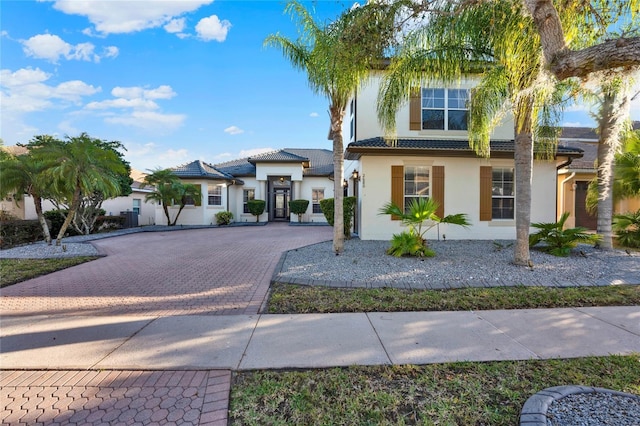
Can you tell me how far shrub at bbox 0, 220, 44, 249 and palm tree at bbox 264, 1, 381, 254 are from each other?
42.4ft

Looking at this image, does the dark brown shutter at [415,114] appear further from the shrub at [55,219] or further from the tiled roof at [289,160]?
the shrub at [55,219]

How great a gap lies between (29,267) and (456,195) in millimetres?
13482

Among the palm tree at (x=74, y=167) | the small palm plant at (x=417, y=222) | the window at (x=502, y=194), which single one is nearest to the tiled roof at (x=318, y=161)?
the window at (x=502, y=194)

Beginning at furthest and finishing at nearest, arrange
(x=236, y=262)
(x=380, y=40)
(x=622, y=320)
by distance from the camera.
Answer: (x=236, y=262), (x=380, y=40), (x=622, y=320)

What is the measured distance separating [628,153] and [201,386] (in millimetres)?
13510

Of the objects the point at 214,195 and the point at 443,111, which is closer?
the point at 443,111

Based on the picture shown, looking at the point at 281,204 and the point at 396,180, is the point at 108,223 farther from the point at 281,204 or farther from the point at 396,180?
the point at 396,180

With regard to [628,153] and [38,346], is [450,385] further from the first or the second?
[628,153]

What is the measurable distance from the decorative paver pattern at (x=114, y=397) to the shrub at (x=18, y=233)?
12.5 metres

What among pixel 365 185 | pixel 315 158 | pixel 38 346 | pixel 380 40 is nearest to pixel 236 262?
pixel 38 346

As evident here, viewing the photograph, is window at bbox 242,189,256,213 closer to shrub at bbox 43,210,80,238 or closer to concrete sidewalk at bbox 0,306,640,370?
shrub at bbox 43,210,80,238

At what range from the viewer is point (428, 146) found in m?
10.4

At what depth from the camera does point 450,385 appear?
2.71m

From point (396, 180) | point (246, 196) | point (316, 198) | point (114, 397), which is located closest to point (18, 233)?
point (246, 196)
